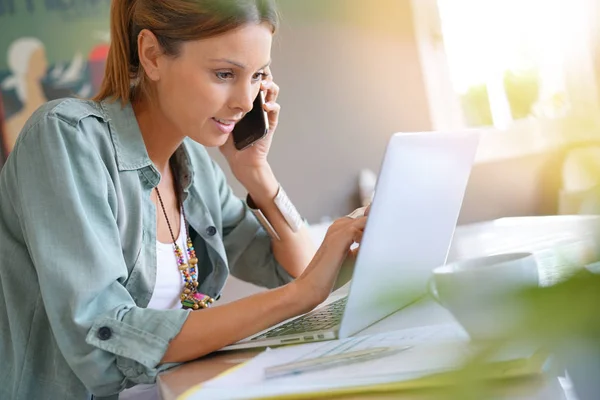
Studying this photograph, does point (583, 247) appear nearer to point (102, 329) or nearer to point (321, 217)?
point (102, 329)

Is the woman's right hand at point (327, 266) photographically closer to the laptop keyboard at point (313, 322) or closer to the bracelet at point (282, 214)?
the laptop keyboard at point (313, 322)

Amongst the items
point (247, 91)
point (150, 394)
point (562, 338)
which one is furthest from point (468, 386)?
point (247, 91)

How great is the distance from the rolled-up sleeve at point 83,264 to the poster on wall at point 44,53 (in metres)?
1.48

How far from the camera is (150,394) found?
1.05 metres

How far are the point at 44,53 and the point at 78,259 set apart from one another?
1735mm

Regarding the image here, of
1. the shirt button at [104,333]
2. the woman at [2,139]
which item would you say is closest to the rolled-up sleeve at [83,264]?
the shirt button at [104,333]

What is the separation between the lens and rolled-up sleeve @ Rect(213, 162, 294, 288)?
5.05 feet

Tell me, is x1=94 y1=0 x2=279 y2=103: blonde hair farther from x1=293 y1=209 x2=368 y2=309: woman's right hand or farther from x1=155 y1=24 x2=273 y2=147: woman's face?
x1=293 y1=209 x2=368 y2=309: woman's right hand

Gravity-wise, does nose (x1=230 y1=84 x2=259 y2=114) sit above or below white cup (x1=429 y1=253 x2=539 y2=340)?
below

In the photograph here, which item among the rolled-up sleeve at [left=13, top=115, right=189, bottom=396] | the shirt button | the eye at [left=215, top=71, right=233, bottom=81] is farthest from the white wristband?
the shirt button

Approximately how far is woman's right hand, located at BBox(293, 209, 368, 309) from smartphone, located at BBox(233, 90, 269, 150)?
21.9 inches

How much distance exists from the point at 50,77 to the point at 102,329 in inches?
70.7

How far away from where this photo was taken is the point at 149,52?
49.0 inches

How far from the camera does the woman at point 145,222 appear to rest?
906mm
